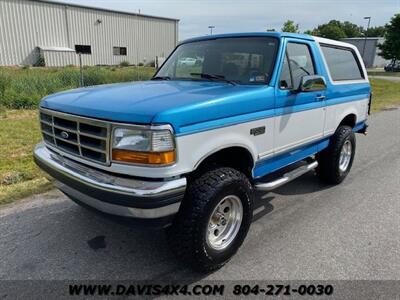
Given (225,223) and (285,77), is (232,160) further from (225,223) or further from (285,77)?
(285,77)

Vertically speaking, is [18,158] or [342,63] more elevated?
[342,63]

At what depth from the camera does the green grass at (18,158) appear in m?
4.74

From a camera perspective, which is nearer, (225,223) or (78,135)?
(78,135)

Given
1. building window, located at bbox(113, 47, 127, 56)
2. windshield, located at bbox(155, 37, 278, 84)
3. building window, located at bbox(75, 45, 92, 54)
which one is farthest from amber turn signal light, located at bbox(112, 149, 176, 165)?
building window, located at bbox(113, 47, 127, 56)

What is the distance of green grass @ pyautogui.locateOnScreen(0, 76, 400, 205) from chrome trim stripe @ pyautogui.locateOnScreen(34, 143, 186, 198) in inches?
75.5

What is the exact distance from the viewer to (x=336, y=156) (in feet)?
16.5

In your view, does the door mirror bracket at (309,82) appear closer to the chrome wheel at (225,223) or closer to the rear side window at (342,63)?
the rear side window at (342,63)

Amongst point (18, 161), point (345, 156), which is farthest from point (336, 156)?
point (18, 161)

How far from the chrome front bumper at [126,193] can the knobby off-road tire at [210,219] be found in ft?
0.60

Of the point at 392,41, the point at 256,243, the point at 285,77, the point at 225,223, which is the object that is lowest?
the point at 256,243

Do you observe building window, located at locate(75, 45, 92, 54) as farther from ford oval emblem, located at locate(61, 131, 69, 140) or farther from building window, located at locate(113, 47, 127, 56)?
building window, located at locate(113, 47, 127, 56)

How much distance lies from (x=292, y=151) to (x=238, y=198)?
1.18 metres

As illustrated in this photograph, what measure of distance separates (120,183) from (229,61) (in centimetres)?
197

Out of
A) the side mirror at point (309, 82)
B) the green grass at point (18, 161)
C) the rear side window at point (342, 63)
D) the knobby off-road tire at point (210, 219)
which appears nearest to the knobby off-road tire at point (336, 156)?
the rear side window at point (342, 63)
